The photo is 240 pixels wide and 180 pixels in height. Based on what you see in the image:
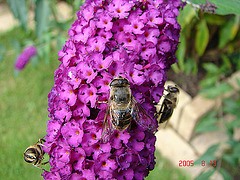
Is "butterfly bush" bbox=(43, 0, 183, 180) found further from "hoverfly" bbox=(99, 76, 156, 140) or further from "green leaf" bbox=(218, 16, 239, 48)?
"green leaf" bbox=(218, 16, 239, 48)

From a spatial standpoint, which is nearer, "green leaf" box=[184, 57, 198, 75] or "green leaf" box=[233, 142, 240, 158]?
"green leaf" box=[233, 142, 240, 158]

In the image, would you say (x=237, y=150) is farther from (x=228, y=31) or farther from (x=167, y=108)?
(x=228, y=31)

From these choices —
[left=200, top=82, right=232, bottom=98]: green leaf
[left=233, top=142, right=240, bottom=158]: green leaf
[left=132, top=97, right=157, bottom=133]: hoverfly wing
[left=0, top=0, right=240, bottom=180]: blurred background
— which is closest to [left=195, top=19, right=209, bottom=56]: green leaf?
[left=0, top=0, right=240, bottom=180]: blurred background

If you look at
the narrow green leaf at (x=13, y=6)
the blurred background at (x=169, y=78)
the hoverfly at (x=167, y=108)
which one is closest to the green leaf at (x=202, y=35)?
the blurred background at (x=169, y=78)

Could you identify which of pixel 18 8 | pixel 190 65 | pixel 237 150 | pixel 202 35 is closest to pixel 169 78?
pixel 190 65

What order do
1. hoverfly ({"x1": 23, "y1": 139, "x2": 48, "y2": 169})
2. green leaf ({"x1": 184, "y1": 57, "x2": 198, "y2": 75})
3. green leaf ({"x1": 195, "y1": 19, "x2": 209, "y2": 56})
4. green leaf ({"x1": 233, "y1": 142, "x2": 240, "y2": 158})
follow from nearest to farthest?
hoverfly ({"x1": 23, "y1": 139, "x2": 48, "y2": 169}), green leaf ({"x1": 233, "y1": 142, "x2": 240, "y2": 158}), green leaf ({"x1": 195, "y1": 19, "x2": 209, "y2": 56}), green leaf ({"x1": 184, "y1": 57, "x2": 198, "y2": 75})
